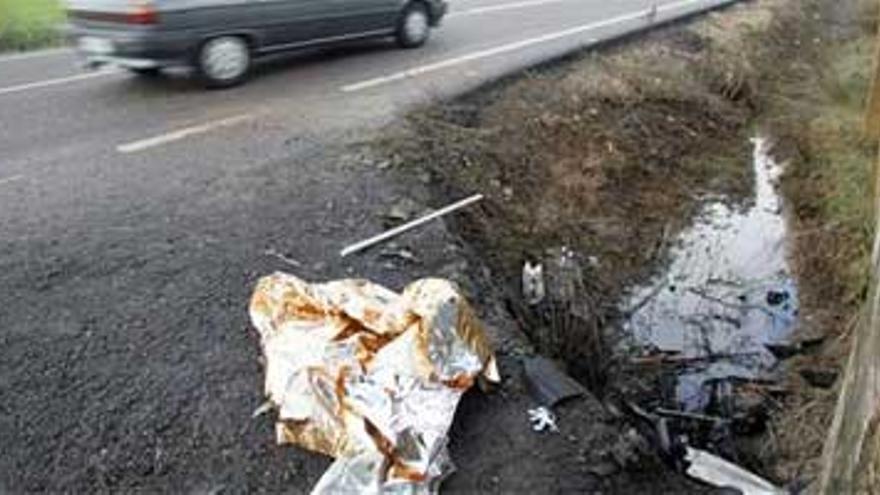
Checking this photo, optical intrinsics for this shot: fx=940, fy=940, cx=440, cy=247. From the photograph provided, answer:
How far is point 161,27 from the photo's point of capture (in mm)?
9117

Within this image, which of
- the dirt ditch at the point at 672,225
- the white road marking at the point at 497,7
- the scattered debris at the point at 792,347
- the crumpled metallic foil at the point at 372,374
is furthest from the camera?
the white road marking at the point at 497,7

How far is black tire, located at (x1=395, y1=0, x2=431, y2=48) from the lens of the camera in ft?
38.4

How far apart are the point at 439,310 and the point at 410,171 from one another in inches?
128

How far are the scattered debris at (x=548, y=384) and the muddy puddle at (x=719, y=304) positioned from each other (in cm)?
150

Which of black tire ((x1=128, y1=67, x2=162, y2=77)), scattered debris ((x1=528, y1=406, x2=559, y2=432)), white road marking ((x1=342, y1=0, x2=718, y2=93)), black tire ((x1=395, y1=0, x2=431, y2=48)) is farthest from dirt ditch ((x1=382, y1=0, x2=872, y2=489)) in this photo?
black tire ((x1=128, y1=67, x2=162, y2=77))

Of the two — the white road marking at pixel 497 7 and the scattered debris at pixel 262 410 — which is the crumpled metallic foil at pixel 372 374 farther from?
the white road marking at pixel 497 7

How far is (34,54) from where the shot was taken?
1231cm

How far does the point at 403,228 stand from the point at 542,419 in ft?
7.46

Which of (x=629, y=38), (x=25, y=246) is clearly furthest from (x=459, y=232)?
(x=629, y=38)

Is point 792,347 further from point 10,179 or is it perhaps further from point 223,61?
point 223,61

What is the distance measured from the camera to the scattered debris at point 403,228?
6.01m

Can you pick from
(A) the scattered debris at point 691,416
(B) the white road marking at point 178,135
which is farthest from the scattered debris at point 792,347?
(B) the white road marking at point 178,135

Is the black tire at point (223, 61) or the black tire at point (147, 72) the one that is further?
the black tire at point (147, 72)

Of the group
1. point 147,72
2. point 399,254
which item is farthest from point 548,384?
point 147,72
